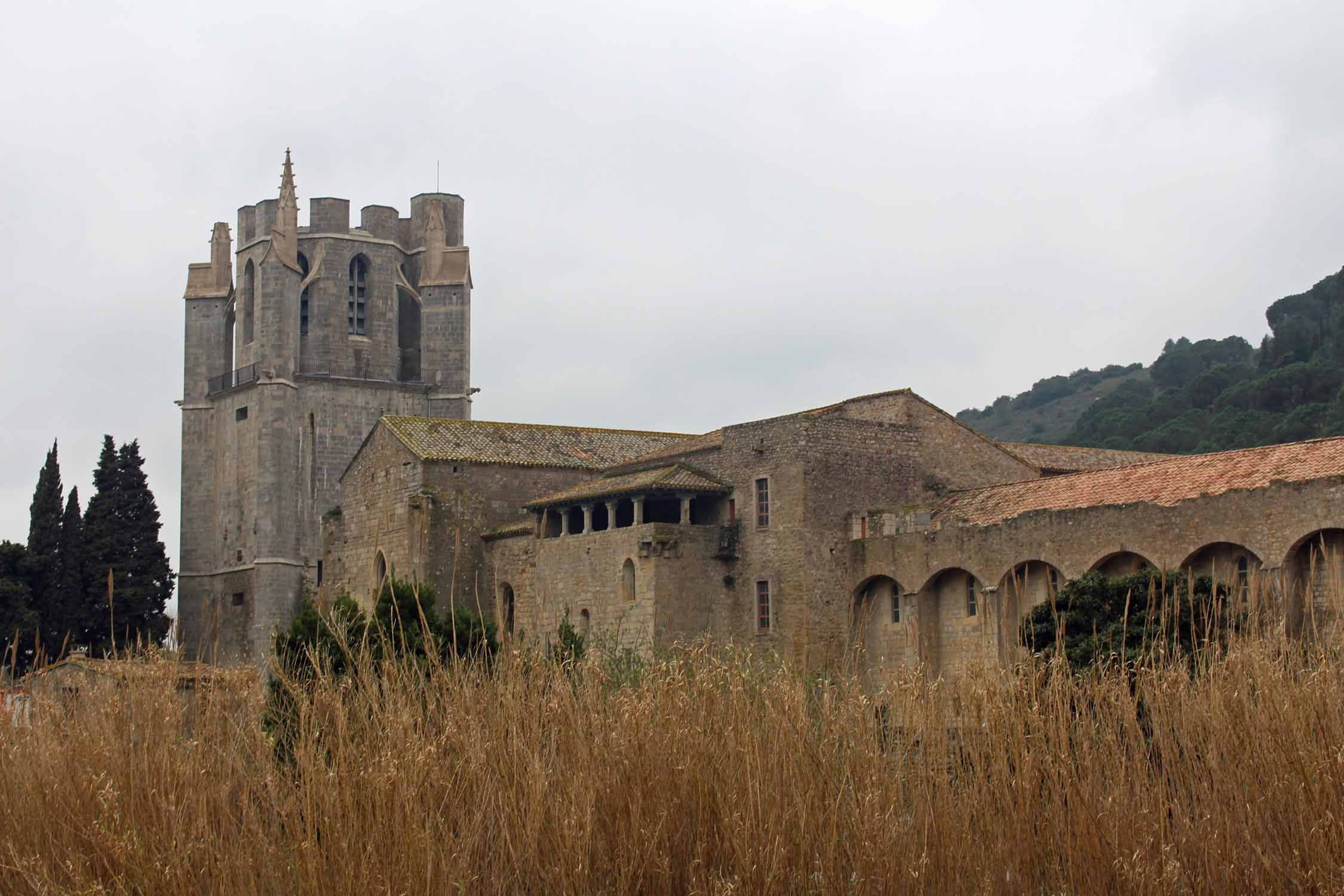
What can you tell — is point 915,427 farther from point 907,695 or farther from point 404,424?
point 907,695

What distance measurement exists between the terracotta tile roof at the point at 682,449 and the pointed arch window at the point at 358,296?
1841 centimetres

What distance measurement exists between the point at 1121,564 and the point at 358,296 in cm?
3422

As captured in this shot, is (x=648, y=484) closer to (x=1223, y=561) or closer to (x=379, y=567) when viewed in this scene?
(x=379, y=567)

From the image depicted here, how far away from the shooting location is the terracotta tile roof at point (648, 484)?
3206cm

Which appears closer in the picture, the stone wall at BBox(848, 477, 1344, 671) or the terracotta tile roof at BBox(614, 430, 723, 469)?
the stone wall at BBox(848, 477, 1344, 671)

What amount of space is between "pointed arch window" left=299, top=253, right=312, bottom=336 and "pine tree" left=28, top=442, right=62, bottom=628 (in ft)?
29.3

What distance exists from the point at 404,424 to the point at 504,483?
3029mm

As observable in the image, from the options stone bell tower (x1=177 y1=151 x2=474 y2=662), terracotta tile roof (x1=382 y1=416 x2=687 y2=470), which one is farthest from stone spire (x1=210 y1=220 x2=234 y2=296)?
terracotta tile roof (x1=382 y1=416 x2=687 y2=470)

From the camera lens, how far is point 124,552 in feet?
156

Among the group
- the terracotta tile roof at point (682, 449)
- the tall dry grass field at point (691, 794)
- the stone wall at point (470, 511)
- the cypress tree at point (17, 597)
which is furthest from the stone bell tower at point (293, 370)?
the tall dry grass field at point (691, 794)

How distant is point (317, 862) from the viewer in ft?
25.5

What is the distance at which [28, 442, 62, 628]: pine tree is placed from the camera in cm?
4534

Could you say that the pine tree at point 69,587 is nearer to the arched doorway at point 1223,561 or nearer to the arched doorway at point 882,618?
the arched doorway at point 882,618

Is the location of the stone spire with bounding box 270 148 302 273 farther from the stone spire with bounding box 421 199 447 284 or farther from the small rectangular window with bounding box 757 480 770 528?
the small rectangular window with bounding box 757 480 770 528
